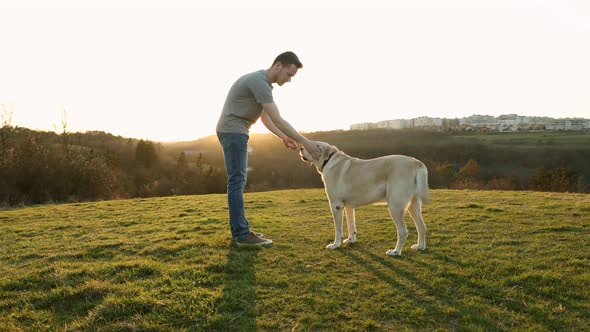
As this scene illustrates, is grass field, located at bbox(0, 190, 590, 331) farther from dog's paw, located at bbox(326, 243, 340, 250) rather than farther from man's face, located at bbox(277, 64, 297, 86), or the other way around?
man's face, located at bbox(277, 64, 297, 86)

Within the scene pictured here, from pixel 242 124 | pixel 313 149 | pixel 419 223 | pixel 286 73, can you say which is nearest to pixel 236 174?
pixel 242 124

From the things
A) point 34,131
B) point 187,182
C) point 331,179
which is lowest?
point 187,182

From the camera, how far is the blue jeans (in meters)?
5.96

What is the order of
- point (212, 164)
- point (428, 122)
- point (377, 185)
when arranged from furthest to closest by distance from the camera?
1. point (428, 122)
2. point (212, 164)
3. point (377, 185)

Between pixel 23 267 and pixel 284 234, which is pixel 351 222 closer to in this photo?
pixel 284 234

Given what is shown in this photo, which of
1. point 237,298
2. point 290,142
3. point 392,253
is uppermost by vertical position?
point 290,142

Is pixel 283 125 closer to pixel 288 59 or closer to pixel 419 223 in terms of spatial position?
pixel 288 59

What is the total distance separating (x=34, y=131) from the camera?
24.7 m

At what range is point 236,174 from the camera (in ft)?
19.7

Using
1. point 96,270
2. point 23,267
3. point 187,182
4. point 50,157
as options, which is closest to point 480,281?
point 96,270

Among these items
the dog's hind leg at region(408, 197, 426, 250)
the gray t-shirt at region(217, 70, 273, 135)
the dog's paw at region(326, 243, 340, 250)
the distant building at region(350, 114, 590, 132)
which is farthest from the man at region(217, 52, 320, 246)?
the distant building at region(350, 114, 590, 132)

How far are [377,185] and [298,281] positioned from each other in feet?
6.79

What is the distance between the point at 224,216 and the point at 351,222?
440cm

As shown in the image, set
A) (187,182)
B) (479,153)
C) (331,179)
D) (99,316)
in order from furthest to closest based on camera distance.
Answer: (479,153), (187,182), (331,179), (99,316)
